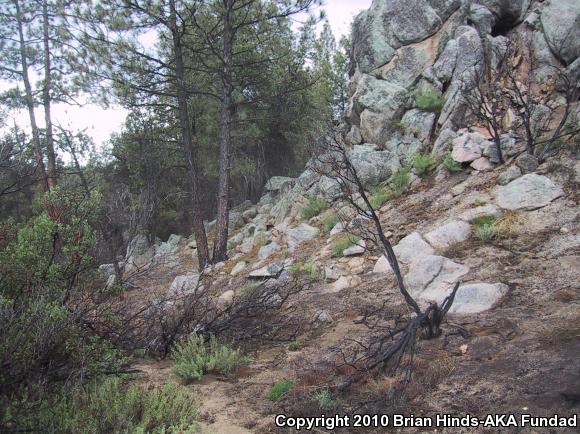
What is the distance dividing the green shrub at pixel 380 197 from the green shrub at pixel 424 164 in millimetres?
851

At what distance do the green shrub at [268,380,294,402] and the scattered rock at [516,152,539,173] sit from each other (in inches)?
231

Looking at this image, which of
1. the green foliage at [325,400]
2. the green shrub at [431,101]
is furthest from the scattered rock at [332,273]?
the green shrub at [431,101]

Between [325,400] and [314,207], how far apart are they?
27.1 feet

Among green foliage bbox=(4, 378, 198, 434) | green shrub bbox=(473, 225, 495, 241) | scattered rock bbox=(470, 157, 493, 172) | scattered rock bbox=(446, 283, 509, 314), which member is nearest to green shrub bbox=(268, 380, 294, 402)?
green foliage bbox=(4, 378, 198, 434)

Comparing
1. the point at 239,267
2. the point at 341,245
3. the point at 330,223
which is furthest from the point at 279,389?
the point at 239,267

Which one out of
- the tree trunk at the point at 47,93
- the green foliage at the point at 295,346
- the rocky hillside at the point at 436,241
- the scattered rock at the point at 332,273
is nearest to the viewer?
the rocky hillside at the point at 436,241

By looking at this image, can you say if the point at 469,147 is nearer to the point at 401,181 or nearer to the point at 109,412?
the point at 401,181

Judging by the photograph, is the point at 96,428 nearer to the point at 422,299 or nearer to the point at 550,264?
the point at 422,299

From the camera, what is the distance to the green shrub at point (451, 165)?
352 inches

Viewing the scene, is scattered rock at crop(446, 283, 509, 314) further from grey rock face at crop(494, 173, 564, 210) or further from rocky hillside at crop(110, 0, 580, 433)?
grey rock face at crop(494, 173, 564, 210)

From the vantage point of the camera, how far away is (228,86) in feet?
39.5

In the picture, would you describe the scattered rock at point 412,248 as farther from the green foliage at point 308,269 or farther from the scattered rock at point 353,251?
the green foliage at point 308,269

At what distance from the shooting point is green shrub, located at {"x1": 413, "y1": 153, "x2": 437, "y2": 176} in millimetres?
9742

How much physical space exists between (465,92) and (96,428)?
381 inches
